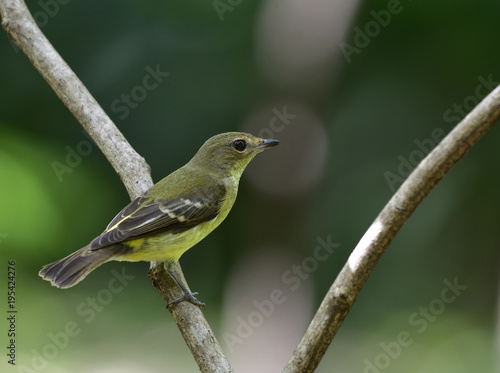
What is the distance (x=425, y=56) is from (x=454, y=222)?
5.18 feet

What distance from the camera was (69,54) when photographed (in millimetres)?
5301

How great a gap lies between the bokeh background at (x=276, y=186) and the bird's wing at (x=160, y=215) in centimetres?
177

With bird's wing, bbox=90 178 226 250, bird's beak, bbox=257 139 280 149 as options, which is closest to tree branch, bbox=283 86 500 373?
bird's wing, bbox=90 178 226 250

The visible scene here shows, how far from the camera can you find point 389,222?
6.94 feet

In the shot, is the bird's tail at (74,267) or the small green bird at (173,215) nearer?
the bird's tail at (74,267)

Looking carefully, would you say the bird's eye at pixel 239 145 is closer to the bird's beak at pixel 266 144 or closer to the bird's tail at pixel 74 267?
the bird's beak at pixel 266 144

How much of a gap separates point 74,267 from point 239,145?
1.43 m

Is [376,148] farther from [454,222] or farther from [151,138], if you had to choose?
[151,138]

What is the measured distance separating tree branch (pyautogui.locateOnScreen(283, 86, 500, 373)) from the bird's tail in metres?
1.34

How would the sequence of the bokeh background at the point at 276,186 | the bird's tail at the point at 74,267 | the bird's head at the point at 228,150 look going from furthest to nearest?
1. the bokeh background at the point at 276,186
2. the bird's head at the point at 228,150
3. the bird's tail at the point at 74,267

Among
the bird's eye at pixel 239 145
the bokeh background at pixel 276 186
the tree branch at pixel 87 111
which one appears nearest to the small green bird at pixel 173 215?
the bird's eye at pixel 239 145

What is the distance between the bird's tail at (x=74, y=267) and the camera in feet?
10.1

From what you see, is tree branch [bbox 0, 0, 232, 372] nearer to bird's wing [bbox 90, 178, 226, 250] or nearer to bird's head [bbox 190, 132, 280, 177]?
bird's wing [bbox 90, 178, 226, 250]

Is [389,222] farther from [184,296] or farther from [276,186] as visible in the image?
[276,186]
